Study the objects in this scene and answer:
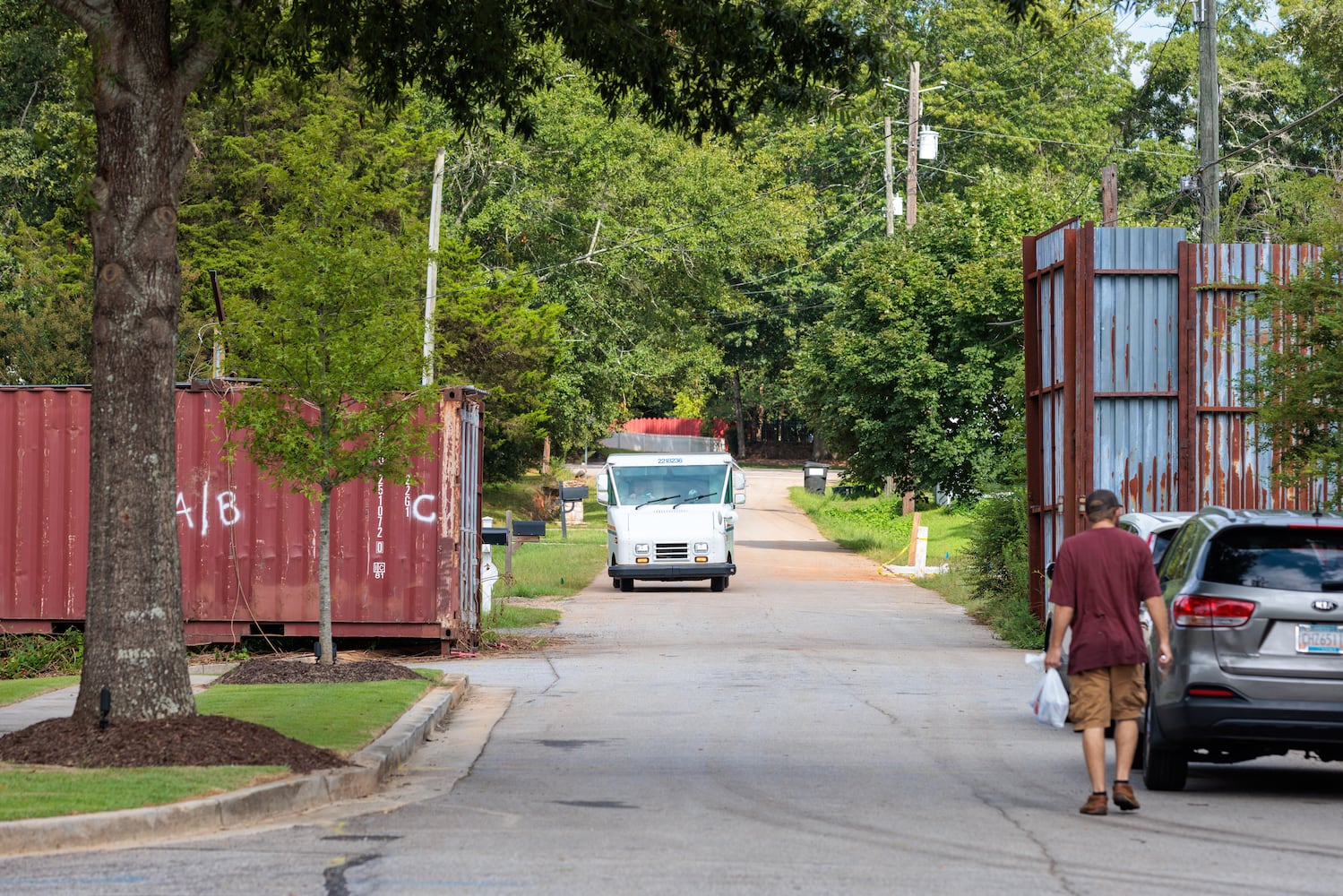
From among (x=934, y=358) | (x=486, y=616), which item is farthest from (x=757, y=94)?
(x=934, y=358)

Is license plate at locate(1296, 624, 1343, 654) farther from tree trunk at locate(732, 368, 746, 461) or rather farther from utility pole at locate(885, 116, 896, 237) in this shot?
tree trunk at locate(732, 368, 746, 461)

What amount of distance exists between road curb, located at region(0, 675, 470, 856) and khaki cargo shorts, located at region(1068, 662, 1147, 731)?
4.27 meters

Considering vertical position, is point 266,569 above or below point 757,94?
below

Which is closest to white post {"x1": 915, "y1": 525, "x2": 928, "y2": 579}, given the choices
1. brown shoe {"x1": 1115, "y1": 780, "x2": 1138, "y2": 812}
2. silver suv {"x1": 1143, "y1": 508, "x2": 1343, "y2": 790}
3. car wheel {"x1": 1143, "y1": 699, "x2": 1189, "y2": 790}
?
car wheel {"x1": 1143, "y1": 699, "x2": 1189, "y2": 790}

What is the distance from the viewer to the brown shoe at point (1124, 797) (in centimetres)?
939

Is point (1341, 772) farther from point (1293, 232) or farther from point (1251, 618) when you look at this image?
point (1293, 232)

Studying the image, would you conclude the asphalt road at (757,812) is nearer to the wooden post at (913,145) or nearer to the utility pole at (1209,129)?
the utility pole at (1209,129)

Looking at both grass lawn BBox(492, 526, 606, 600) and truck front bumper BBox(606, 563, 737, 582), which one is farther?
truck front bumper BBox(606, 563, 737, 582)

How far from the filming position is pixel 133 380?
10352 mm

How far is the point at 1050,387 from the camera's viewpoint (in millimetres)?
21125

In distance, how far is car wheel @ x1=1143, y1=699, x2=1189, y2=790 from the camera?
10272 mm

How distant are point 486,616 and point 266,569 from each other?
510cm

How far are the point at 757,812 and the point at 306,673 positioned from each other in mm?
7973

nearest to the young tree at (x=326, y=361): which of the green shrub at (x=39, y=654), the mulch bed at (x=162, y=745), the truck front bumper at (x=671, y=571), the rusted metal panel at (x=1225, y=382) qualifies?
the green shrub at (x=39, y=654)
